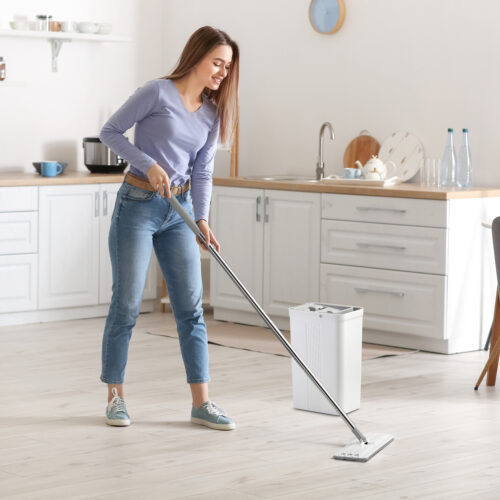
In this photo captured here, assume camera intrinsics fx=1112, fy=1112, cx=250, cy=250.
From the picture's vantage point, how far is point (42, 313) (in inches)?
220

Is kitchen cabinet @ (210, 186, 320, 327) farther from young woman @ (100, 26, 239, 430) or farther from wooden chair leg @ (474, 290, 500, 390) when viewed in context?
young woman @ (100, 26, 239, 430)

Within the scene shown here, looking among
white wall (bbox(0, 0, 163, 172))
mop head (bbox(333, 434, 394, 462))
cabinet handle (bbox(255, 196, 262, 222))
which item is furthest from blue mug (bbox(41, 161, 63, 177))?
mop head (bbox(333, 434, 394, 462))

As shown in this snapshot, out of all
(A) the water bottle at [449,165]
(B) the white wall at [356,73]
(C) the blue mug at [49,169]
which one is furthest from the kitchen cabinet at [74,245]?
(A) the water bottle at [449,165]

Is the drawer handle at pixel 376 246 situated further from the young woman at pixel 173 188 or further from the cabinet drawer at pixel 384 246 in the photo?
the young woman at pixel 173 188

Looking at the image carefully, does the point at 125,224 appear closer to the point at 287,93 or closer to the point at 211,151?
the point at 211,151

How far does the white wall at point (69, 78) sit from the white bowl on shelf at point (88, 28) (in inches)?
7.2

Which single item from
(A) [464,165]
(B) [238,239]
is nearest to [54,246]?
(B) [238,239]

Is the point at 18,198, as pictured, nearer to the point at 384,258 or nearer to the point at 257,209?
the point at 257,209

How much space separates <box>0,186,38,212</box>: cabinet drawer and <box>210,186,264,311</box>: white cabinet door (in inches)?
35.7

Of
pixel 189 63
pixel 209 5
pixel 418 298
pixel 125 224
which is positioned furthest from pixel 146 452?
pixel 209 5

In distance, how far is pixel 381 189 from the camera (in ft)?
16.2

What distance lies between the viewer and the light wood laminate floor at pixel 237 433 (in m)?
2.93

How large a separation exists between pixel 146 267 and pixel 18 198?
206cm

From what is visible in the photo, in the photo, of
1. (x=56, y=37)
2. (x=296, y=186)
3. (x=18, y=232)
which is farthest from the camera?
(x=56, y=37)
